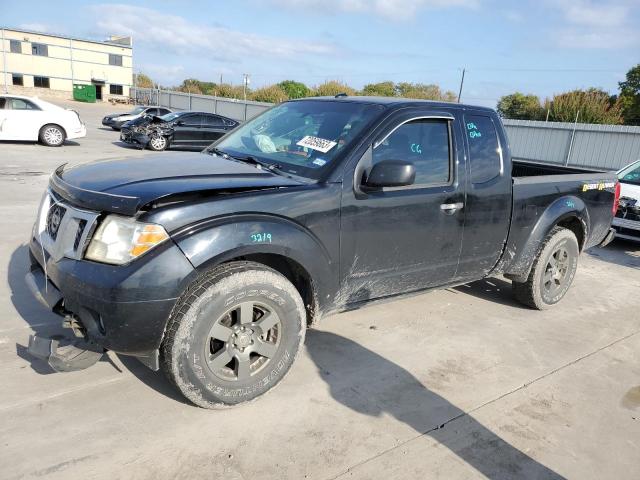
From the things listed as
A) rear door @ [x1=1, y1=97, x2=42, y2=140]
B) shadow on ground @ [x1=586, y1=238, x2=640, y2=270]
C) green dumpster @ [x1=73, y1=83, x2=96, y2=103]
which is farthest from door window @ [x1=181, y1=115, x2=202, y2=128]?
green dumpster @ [x1=73, y1=83, x2=96, y2=103]

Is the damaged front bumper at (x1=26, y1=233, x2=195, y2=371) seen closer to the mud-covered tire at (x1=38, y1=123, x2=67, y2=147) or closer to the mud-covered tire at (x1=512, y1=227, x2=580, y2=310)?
the mud-covered tire at (x1=512, y1=227, x2=580, y2=310)

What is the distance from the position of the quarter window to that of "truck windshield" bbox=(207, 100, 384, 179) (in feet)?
3.01

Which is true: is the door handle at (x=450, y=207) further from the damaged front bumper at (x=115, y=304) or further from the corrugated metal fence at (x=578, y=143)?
the corrugated metal fence at (x=578, y=143)

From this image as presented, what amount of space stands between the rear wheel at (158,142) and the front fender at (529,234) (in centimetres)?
1404

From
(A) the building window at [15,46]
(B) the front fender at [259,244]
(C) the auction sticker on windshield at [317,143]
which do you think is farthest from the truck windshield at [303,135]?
(A) the building window at [15,46]

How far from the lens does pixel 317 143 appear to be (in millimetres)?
3561

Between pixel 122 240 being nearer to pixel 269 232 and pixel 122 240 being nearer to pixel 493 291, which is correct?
pixel 269 232

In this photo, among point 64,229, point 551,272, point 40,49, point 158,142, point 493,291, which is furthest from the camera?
point 40,49

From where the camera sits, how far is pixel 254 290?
2883 millimetres

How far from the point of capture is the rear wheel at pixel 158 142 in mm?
16330

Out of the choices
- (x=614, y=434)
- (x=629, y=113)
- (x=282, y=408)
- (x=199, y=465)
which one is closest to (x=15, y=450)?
(x=199, y=465)

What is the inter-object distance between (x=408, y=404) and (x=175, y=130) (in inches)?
603

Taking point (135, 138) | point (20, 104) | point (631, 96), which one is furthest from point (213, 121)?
point (631, 96)

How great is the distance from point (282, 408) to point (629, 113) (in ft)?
135
